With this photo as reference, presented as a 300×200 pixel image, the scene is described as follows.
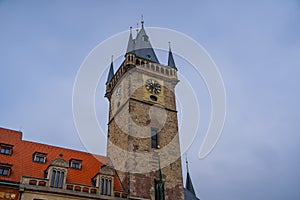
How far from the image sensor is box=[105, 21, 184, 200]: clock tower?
87.2 feet

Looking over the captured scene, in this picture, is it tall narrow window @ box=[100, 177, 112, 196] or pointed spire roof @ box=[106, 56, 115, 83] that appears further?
pointed spire roof @ box=[106, 56, 115, 83]

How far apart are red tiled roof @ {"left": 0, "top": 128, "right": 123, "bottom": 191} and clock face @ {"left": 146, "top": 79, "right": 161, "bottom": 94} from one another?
8.40m

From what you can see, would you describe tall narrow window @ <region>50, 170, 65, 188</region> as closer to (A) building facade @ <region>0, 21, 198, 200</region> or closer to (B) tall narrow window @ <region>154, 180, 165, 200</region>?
(A) building facade @ <region>0, 21, 198, 200</region>

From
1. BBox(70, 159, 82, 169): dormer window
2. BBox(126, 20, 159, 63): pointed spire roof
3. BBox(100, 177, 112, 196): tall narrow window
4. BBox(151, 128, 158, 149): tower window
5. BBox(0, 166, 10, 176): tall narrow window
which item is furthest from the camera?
BBox(126, 20, 159, 63): pointed spire roof

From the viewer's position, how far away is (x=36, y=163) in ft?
81.0

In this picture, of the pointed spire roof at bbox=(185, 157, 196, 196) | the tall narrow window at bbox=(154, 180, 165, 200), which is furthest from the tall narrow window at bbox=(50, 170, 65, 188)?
the pointed spire roof at bbox=(185, 157, 196, 196)

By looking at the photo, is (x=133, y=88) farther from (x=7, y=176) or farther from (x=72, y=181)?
(x=7, y=176)

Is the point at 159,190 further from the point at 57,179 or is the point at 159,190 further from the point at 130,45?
the point at 130,45

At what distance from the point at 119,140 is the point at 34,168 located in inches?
333

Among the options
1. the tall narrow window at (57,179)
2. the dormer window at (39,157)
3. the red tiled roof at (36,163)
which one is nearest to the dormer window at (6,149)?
the red tiled roof at (36,163)

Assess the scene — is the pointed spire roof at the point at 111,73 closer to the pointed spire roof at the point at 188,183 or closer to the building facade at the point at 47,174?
the building facade at the point at 47,174

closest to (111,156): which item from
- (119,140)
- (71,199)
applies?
(119,140)

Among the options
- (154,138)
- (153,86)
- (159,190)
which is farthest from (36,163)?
→ (153,86)

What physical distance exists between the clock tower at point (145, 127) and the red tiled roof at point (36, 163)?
201cm
